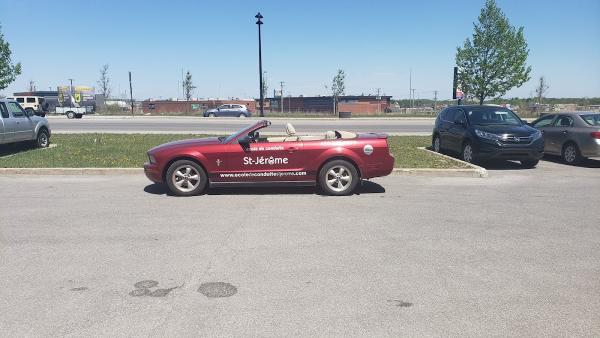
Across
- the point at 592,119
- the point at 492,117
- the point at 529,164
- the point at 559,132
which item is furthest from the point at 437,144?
the point at 592,119

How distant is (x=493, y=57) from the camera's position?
32.3 metres

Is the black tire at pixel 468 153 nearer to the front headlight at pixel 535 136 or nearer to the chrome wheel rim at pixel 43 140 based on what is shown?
the front headlight at pixel 535 136

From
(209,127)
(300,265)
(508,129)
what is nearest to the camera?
(300,265)

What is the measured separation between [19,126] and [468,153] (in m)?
12.4

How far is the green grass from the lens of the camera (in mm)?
11715

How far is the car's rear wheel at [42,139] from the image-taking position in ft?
48.8

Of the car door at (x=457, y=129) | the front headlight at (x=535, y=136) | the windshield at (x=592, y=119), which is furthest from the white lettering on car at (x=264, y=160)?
the windshield at (x=592, y=119)

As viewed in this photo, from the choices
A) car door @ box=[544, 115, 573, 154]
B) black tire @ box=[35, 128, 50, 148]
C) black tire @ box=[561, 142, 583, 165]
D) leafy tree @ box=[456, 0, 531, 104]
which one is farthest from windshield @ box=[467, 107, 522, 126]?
leafy tree @ box=[456, 0, 531, 104]

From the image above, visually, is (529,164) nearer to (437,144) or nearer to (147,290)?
(437,144)

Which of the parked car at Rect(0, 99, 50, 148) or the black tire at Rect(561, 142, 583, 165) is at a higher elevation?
the parked car at Rect(0, 99, 50, 148)

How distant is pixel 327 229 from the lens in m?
6.22

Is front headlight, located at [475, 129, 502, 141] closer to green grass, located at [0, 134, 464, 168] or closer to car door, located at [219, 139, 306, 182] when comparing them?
green grass, located at [0, 134, 464, 168]

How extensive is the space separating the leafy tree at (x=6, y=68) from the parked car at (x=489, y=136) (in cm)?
2752

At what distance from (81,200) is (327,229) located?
4.43 metres
